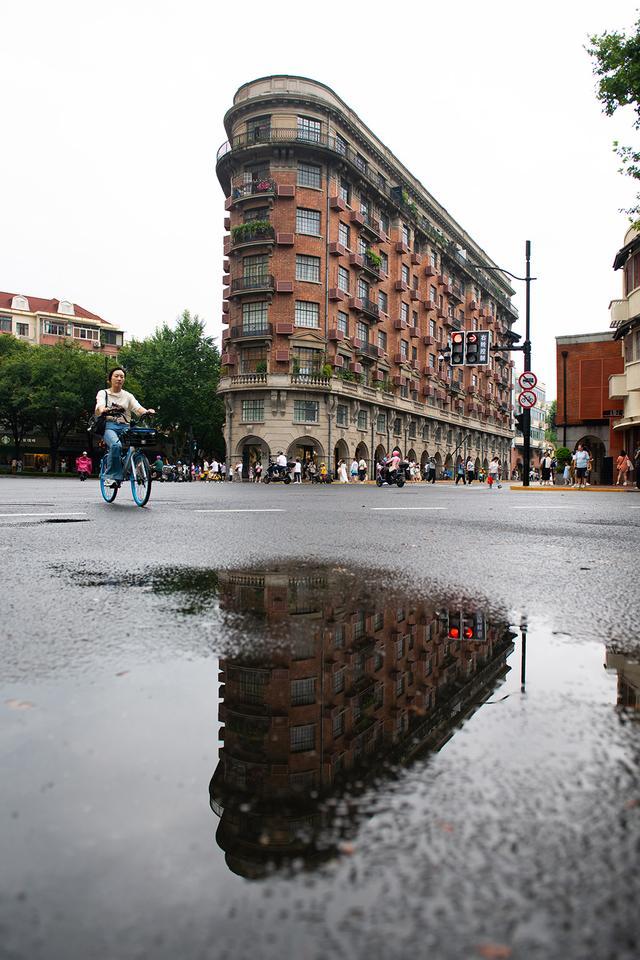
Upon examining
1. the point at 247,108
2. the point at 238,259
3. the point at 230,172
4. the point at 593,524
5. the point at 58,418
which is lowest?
the point at 593,524

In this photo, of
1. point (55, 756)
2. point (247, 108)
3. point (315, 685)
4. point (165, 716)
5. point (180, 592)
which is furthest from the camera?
point (247, 108)

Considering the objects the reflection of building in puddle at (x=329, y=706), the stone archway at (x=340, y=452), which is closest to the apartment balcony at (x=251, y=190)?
the stone archway at (x=340, y=452)

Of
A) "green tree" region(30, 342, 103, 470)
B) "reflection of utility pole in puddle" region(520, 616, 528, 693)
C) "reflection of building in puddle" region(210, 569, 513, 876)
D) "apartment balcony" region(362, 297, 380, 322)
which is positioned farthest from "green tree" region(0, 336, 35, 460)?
"reflection of utility pole in puddle" region(520, 616, 528, 693)

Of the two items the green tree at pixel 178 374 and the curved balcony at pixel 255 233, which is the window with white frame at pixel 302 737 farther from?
the green tree at pixel 178 374

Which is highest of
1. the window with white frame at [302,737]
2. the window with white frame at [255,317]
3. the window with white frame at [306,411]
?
the window with white frame at [255,317]

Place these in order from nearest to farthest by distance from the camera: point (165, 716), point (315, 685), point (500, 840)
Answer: point (500, 840)
point (165, 716)
point (315, 685)

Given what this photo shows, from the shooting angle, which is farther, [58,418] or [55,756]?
[58,418]

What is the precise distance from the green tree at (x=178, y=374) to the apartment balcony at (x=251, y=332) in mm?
12018

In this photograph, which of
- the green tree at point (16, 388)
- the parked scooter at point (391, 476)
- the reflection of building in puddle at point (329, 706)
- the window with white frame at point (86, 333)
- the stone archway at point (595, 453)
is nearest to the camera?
the reflection of building in puddle at point (329, 706)

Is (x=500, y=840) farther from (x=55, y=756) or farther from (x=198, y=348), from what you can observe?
(x=198, y=348)

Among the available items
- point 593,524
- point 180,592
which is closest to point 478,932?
point 180,592

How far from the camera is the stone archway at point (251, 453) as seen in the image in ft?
147

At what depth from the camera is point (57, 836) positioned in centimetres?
100

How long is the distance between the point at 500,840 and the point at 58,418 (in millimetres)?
→ 60133
